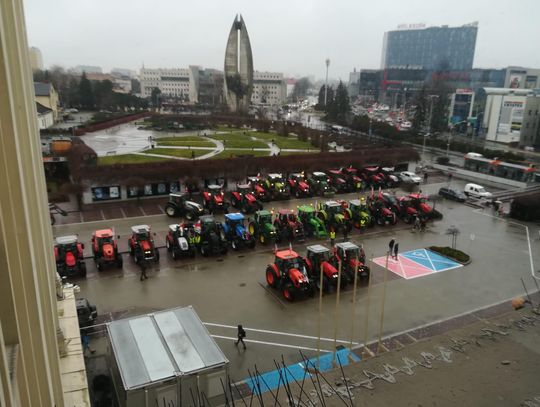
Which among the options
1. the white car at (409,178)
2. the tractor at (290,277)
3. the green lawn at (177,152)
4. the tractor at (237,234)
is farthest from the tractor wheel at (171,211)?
the white car at (409,178)

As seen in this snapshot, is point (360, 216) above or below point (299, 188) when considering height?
above

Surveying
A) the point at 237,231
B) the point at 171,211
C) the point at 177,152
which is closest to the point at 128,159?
the point at 177,152

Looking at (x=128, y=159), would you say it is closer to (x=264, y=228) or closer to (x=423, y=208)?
(x=264, y=228)

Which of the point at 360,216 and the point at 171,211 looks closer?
the point at 360,216

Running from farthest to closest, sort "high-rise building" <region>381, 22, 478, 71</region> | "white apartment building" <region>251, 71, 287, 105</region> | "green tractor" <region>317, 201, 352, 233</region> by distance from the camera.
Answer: "high-rise building" <region>381, 22, 478, 71</region>
"white apartment building" <region>251, 71, 287, 105</region>
"green tractor" <region>317, 201, 352, 233</region>

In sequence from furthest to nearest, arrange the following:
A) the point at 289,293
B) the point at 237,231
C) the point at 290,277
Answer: the point at 237,231, the point at 290,277, the point at 289,293

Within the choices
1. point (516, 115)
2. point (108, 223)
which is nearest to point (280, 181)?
point (108, 223)

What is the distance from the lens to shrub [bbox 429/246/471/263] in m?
19.3

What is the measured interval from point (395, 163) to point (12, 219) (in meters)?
34.8

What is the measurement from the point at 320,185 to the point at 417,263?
11.8 meters

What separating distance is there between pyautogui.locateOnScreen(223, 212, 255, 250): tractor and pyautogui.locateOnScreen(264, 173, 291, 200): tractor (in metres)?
8.23

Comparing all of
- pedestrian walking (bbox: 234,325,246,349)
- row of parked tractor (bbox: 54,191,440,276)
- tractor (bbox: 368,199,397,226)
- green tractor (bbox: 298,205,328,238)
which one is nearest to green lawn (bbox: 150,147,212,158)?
row of parked tractor (bbox: 54,191,440,276)

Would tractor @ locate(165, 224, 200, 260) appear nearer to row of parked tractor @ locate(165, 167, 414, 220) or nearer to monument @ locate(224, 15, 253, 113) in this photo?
row of parked tractor @ locate(165, 167, 414, 220)

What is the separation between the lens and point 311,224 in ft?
70.5
